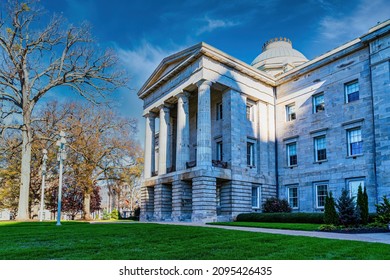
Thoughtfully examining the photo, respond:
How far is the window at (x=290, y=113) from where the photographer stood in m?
34.0

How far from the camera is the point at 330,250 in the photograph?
30.5 feet

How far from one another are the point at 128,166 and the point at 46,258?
3723 cm

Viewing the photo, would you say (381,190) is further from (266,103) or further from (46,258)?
(46,258)

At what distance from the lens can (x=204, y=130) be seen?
98.1ft

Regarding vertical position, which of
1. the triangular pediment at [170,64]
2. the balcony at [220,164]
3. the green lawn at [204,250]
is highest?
the triangular pediment at [170,64]

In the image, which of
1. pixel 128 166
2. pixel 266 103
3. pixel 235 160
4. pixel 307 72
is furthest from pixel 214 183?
pixel 128 166

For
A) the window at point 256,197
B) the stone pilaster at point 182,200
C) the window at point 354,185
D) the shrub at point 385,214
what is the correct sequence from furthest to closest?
the window at point 256,197 → the stone pilaster at point 182,200 → the window at point 354,185 → the shrub at point 385,214

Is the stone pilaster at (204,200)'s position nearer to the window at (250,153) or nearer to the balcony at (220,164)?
the balcony at (220,164)

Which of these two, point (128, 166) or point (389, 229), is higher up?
point (128, 166)

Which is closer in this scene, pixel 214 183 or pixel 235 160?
pixel 214 183

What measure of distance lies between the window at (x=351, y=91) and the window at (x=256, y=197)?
415 inches

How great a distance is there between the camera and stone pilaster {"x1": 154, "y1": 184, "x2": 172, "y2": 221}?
34.1 m

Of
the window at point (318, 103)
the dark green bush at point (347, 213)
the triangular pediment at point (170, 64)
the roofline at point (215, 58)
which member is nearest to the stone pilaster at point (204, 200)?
the roofline at point (215, 58)

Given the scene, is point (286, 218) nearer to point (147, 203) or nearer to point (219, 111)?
point (219, 111)
